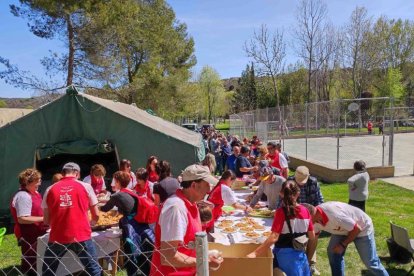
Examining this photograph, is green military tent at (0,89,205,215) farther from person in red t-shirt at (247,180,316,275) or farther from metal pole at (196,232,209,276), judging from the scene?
metal pole at (196,232,209,276)

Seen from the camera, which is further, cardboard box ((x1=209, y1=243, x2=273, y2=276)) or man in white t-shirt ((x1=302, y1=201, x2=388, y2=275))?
man in white t-shirt ((x1=302, y1=201, x2=388, y2=275))

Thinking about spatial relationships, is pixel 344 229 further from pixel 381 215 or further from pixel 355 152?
pixel 355 152

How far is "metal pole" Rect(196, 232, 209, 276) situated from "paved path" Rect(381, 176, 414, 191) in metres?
11.3

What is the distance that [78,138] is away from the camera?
9.65m

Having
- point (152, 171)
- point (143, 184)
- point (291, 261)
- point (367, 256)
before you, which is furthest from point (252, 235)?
point (152, 171)

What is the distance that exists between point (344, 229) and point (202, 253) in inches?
112

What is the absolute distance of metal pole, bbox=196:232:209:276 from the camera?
2295 millimetres

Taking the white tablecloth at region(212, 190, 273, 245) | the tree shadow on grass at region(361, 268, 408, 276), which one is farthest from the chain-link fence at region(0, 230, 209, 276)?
the tree shadow on grass at region(361, 268, 408, 276)

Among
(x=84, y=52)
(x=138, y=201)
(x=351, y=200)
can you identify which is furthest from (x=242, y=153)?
(x=84, y=52)

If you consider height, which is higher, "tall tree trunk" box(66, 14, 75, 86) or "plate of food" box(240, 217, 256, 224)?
"tall tree trunk" box(66, 14, 75, 86)

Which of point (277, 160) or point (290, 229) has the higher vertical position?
point (277, 160)

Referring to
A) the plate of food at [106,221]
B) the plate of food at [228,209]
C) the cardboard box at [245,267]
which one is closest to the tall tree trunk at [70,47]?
the plate of food at [106,221]

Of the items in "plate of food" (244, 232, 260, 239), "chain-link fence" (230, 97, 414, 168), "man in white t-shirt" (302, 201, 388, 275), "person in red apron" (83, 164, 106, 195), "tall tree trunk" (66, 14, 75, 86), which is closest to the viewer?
"man in white t-shirt" (302, 201, 388, 275)

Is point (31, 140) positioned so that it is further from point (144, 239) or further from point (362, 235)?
point (362, 235)
